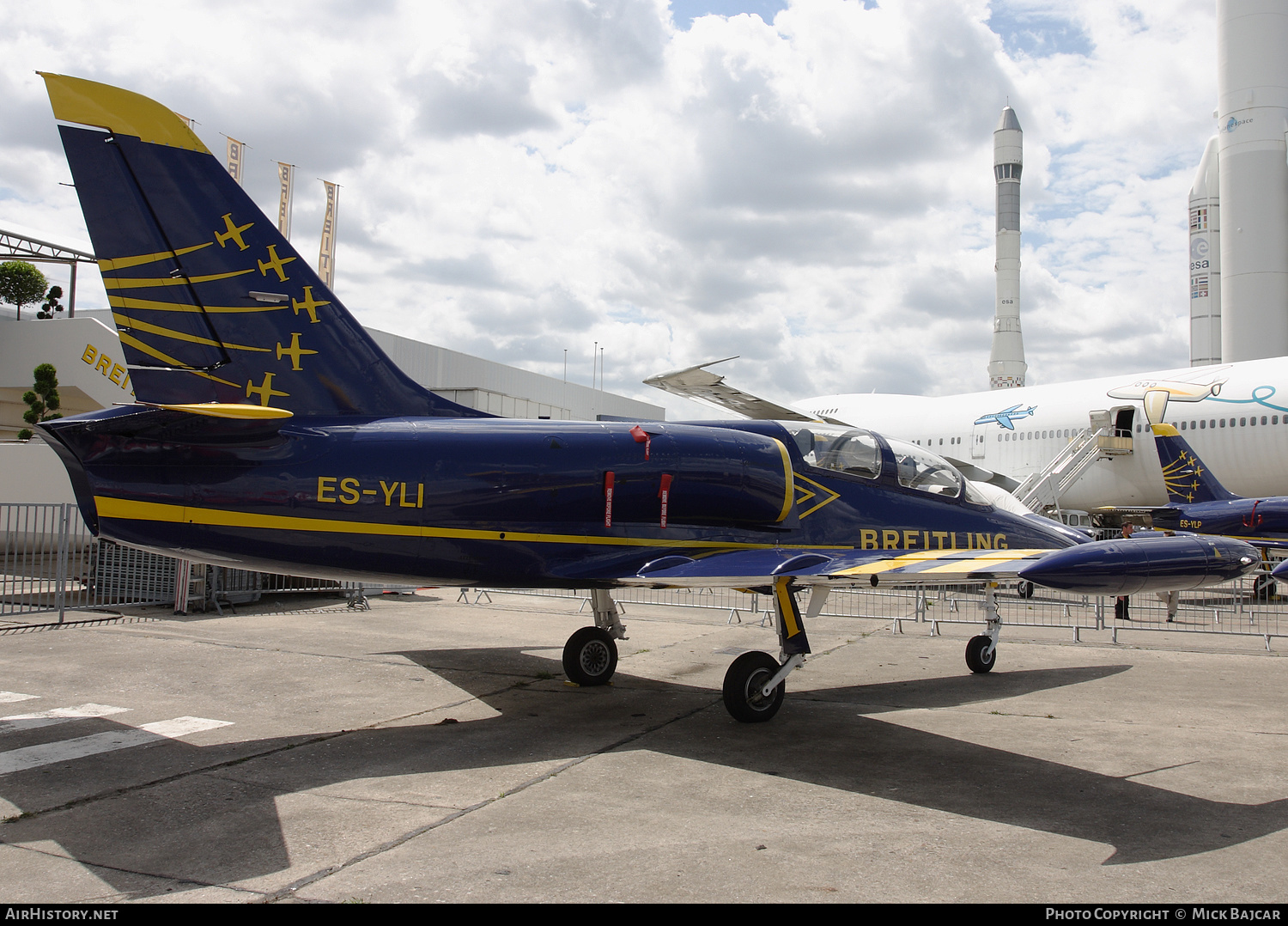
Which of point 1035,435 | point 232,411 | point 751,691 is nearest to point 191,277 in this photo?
point 232,411

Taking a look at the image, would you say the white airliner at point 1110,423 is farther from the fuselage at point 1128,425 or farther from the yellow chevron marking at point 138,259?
the yellow chevron marking at point 138,259

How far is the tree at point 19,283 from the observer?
33875mm

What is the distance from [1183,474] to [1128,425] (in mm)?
3766

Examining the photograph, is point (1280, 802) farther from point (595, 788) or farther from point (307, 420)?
point (307, 420)

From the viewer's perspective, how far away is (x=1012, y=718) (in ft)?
25.2

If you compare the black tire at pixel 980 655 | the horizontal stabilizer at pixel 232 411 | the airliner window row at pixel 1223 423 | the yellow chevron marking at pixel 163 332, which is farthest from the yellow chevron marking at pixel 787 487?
the airliner window row at pixel 1223 423

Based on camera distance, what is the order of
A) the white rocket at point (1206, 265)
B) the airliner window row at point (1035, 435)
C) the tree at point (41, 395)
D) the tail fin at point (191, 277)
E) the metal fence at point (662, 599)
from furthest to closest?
the white rocket at point (1206, 265) < the airliner window row at point (1035, 435) < the tree at point (41, 395) < the metal fence at point (662, 599) < the tail fin at point (191, 277)

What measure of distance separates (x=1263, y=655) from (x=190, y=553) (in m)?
12.6

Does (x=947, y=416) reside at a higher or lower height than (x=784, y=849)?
higher

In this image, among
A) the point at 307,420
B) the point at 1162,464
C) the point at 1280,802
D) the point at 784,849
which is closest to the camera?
the point at 784,849

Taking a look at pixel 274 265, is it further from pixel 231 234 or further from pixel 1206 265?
pixel 1206 265

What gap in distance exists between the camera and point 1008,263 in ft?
264

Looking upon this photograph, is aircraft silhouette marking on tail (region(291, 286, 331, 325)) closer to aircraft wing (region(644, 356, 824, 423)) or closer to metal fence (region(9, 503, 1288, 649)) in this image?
metal fence (region(9, 503, 1288, 649))
